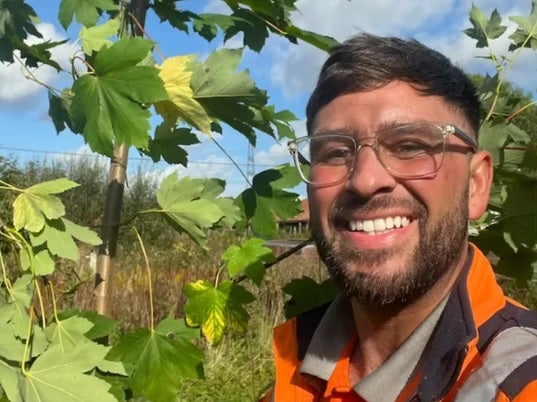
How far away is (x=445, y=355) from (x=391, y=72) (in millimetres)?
447

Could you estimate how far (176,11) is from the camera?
1.95m

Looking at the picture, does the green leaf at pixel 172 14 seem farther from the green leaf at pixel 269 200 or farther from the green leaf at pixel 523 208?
the green leaf at pixel 523 208

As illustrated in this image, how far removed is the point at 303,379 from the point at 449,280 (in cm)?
31

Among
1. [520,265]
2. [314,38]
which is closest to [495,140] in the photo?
[520,265]

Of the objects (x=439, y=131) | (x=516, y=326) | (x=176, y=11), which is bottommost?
(x=516, y=326)

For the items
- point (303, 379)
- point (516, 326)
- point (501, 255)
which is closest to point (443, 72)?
point (516, 326)

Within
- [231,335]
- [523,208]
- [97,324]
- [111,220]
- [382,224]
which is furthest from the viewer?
[231,335]

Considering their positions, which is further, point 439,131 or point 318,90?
point 318,90

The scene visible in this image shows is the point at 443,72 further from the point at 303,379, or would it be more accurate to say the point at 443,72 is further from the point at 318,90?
the point at 303,379

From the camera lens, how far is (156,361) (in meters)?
1.62

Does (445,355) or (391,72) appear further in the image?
(391,72)

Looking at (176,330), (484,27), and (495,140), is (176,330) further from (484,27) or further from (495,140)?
(484,27)

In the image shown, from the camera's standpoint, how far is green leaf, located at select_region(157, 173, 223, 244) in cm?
170

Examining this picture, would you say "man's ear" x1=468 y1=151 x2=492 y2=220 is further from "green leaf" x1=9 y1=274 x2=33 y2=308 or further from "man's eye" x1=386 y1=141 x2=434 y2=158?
"green leaf" x1=9 y1=274 x2=33 y2=308
